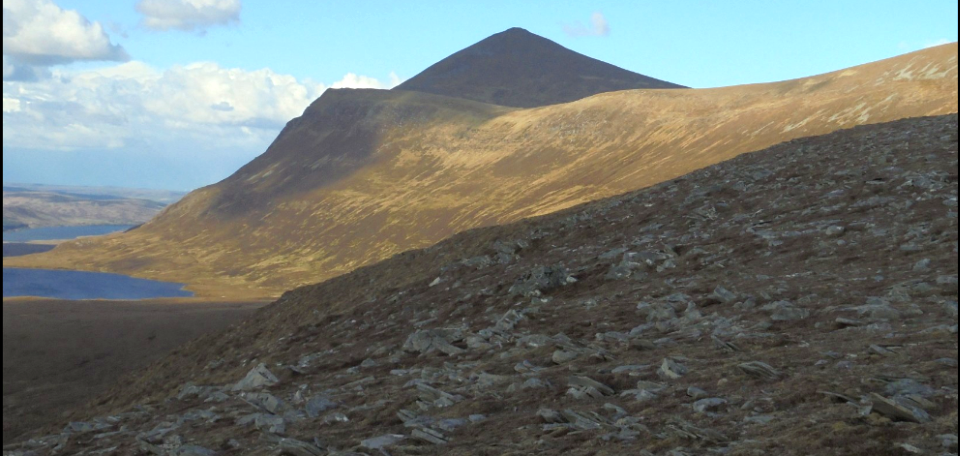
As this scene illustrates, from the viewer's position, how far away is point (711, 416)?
9.33 m

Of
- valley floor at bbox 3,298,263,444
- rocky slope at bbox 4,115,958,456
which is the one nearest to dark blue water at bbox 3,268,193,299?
valley floor at bbox 3,298,263,444

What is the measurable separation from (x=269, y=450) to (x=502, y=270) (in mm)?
14304

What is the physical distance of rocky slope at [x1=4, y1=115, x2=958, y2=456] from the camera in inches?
365

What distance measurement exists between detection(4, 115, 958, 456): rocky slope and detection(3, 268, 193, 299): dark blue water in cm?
8867

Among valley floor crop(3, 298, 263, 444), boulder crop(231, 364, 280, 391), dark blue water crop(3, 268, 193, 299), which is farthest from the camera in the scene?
dark blue water crop(3, 268, 193, 299)

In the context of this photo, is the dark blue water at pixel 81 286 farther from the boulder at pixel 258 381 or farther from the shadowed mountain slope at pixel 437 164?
the boulder at pixel 258 381

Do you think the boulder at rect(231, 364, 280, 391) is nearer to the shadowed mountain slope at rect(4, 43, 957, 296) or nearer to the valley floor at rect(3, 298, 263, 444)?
the valley floor at rect(3, 298, 263, 444)

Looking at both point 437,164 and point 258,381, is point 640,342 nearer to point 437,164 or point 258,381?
point 258,381

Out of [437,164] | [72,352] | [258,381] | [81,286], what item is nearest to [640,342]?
[258,381]

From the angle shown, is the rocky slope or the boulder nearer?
the rocky slope

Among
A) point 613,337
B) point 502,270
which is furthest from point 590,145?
point 613,337

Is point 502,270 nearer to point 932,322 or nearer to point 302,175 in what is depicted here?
point 932,322

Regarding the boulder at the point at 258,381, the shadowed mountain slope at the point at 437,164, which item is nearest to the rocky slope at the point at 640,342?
the boulder at the point at 258,381

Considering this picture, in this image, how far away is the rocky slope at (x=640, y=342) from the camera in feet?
30.4
